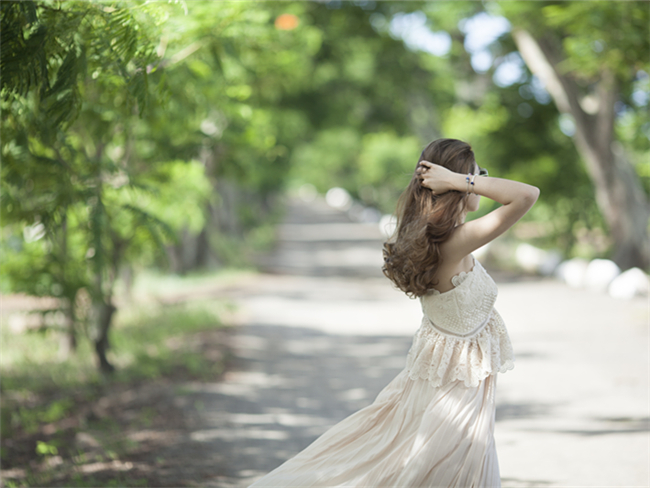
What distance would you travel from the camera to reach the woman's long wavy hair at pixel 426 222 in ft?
9.60

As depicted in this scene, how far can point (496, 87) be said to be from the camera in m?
19.6

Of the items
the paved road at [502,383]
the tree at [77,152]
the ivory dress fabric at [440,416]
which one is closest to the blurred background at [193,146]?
the tree at [77,152]

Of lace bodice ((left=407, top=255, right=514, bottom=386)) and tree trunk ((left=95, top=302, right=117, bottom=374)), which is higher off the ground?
lace bodice ((left=407, top=255, right=514, bottom=386))

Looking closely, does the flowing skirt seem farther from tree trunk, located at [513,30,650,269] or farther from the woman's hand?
tree trunk, located at [513,30,650,269]

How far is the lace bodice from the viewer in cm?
303

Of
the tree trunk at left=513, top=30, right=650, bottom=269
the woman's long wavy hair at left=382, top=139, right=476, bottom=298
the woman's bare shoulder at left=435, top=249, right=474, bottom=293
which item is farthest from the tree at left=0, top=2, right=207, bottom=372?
the tree trunk at left=513, top=30, right=650, bottom=269

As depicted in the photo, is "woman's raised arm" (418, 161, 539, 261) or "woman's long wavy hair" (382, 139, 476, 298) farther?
"woman's long wavy hair" (382, 139, 476, 298)

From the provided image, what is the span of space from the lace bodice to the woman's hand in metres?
0.45

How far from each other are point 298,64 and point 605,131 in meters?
7.98

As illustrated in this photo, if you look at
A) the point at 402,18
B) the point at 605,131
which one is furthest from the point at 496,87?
the point at 605,131

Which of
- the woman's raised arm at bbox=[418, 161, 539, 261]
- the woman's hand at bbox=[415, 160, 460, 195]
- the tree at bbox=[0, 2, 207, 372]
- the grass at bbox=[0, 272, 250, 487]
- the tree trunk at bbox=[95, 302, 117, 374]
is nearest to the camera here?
the woman's raised arm at bbox=[418, 161, 539, 261]

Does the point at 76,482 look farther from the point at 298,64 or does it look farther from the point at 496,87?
the point at 496,87

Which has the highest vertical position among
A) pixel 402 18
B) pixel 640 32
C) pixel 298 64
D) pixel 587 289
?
pixel 402 18

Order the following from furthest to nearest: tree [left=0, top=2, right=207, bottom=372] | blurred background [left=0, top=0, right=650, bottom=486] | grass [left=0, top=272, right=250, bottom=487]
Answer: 1. grass [left=0, top=272, right=250, bottom=487]
2. blurred background [left=0, top=0, right=650, bottom=486]
3. tree [left=0, top=2, right=207, bottom=372]
